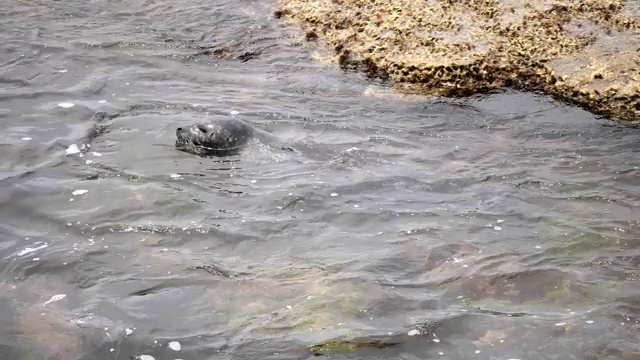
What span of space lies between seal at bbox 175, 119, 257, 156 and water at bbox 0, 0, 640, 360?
0.14 m

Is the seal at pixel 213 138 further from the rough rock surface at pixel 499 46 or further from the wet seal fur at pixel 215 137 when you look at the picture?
the rough rock surface at pixel 499 46

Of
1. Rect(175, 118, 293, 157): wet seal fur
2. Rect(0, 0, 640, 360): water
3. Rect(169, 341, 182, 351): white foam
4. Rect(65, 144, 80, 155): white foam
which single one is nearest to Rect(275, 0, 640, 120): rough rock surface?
Rect(0, 0, 640, 360): water

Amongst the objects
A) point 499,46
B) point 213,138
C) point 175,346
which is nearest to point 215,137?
point 213,138

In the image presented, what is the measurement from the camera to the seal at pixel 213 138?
7.32m

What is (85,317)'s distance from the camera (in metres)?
5.02

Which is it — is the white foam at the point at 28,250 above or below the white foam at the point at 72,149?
below

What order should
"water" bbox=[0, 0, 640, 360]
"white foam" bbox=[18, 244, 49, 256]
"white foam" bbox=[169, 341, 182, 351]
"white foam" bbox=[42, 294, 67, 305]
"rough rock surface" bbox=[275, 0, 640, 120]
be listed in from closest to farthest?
"white foam" bbox=[169, 341, 182, 351], "water" bbox=[0, 0, 640, 360], "white foam" bbox=[42, 294, 67, 305], "white foam" bbox=[18, 244, 49, 256], "rough rock surface" bbox=[275, 0, 640, 120]

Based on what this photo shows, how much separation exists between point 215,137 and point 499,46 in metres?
3.80

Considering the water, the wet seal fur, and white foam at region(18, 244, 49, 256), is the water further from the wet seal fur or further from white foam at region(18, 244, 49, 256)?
the wet seal fur

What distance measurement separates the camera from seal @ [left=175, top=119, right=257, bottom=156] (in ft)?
24.0

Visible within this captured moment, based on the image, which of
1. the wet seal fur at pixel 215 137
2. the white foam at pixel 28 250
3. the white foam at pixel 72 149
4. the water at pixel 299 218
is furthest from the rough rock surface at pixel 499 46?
the white foam at pixel 28 250

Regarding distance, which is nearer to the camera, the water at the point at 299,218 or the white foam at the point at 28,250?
the water at the point at 299,218

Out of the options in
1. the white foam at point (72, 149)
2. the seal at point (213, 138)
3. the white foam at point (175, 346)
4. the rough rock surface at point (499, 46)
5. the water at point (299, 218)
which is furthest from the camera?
the rough rock surface at point (499, 46)

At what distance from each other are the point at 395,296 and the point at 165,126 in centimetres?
365
